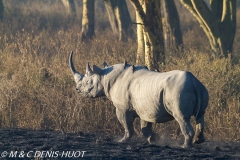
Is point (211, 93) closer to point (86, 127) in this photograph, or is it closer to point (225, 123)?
point (225, 123)

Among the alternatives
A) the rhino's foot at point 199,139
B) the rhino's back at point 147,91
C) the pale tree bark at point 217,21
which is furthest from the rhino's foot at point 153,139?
the pale tree bark at point 217,21

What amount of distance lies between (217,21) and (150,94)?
26.5 ft

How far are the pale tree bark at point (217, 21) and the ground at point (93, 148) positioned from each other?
665 centimetres

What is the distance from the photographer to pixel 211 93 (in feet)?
35.8

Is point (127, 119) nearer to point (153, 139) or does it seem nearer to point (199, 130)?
point (153, 139)

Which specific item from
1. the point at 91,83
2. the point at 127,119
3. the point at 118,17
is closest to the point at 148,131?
the point at 127,119

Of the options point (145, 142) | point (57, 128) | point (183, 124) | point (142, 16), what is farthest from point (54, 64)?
point (183, 124)

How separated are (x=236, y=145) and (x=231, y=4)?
25.7ft

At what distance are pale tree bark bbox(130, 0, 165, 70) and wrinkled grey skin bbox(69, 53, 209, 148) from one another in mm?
3495

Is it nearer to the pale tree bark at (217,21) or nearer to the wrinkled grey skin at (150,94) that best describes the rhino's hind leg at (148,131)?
the wrinkled grey skin at (150,94)

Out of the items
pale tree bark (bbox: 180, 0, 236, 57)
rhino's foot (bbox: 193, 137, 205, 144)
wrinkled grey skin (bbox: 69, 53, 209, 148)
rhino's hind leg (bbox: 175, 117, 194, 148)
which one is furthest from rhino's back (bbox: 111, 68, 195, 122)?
pale tree bark (bbox: 180, 0, 236, 57)

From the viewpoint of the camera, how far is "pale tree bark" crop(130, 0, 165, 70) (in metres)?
12.8

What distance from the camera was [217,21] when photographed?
52.9ft

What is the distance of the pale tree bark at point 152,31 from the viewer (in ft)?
42.1
